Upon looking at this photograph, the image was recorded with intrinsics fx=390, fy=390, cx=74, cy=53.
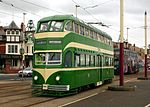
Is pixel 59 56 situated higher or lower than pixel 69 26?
lower

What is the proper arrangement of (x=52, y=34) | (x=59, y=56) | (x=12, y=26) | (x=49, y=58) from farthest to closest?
(x=12, y=26), (x=52, y=34), (x=49, y=58), (x=59, y=56)

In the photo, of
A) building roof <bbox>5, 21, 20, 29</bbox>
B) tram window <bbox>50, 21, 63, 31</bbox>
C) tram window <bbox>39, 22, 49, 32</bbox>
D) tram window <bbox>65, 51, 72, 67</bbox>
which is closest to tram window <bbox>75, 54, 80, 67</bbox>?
tram window <bbox>65, 51, 72, 67</bbox>

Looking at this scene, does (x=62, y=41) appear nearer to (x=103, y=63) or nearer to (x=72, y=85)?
(x=72, y=85)

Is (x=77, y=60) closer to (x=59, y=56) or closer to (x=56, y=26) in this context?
(x=59, y=56)

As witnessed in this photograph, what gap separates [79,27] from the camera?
22.1m

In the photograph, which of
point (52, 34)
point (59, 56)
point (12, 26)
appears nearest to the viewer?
point (59, 56)

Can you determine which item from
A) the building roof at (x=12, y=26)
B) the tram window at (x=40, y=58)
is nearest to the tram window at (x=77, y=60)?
the tram window at (x=40, y=58)

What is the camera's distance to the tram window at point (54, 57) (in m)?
19.7

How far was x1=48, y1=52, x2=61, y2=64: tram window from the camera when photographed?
64.6 ft

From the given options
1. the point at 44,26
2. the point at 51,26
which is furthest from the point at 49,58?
the point at 44,26

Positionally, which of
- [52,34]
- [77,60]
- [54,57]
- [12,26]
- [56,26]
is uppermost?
[12,26]

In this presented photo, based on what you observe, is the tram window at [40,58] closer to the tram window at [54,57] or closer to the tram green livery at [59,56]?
the tram green livery at [59,56]

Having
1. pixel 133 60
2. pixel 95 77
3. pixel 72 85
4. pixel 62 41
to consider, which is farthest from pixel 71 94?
pixel 133 60

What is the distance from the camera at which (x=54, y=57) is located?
19.8 meters
